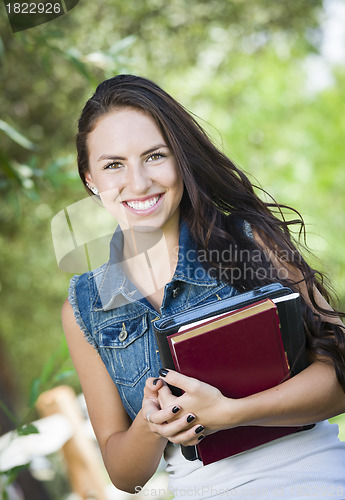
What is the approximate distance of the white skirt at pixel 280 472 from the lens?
116cm

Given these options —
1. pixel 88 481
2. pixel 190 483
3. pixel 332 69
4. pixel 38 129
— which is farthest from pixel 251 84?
pixel 190 483

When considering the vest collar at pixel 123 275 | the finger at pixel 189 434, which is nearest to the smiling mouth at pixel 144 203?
the vest collar at pixel 123 275

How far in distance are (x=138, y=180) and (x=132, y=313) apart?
318mm

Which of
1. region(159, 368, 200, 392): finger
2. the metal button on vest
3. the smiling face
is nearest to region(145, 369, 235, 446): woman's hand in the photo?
region(159, 368, 200, 392): finger

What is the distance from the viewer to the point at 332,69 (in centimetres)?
726

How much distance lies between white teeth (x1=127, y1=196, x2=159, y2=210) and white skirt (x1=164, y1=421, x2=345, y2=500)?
21.8 inches

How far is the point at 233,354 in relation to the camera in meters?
1.10

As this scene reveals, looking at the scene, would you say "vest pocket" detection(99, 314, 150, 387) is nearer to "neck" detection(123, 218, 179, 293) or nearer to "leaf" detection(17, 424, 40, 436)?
"neck" detection(123, 218, 179, 293)

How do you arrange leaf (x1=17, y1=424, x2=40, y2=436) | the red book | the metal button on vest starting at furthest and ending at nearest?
leaf (x1=17, y1=424, x2=40, y2=436) → the metal button on vest → the red book

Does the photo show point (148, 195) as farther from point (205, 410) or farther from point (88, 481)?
point (88, 481)

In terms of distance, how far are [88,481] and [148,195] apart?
2.30 metres

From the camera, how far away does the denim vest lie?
1.34 metres

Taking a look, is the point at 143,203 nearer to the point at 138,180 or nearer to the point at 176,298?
the point at 138,180

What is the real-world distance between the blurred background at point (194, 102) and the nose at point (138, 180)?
7.91 ft
